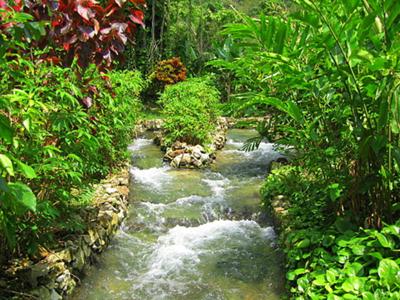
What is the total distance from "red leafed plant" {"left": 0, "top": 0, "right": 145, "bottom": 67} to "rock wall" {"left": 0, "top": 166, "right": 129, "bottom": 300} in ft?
5.30

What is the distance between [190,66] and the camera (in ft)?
65.0

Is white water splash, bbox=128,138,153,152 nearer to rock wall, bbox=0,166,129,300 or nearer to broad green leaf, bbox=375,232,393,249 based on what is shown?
rock wall, bbox=0,166,129,300

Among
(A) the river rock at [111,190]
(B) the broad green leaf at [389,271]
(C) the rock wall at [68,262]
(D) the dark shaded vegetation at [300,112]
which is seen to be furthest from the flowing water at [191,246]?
(B) the broad green leaf at [389,271]

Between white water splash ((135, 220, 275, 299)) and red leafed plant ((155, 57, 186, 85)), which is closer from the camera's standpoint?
white water splash ((135, 220, 275, 299))

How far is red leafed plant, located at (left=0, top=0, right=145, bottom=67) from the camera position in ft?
6.85

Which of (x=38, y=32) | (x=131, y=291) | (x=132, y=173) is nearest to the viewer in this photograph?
(x=38, y=32)

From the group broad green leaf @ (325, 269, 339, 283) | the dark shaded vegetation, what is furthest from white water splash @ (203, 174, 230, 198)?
broad green leaf @ (325, 269, 339, 283)

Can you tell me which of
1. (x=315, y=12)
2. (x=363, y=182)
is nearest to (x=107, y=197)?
(x=363, y=182)

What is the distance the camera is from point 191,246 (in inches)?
179

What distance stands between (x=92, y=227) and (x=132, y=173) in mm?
3171

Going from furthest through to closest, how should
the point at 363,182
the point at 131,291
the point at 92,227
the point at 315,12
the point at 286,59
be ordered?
1. the point at 92,227
2. the point at 131,291
3. the point at 363,182
4. the point at 286,59
5. the point at 315,12

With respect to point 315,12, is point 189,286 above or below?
below

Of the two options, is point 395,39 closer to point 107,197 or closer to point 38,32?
point 38,32

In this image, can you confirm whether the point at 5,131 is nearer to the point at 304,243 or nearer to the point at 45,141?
the point at 45,141
